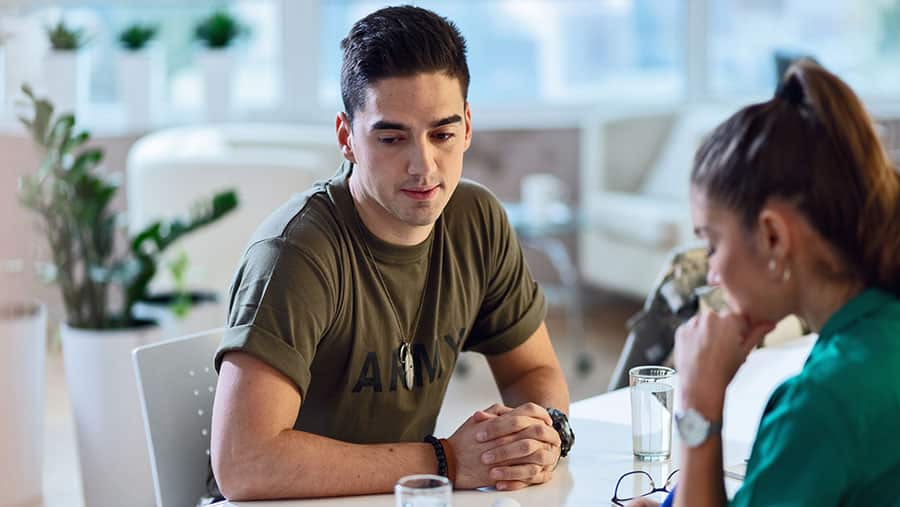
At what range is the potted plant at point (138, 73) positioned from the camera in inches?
201

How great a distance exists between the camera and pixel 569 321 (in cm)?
566

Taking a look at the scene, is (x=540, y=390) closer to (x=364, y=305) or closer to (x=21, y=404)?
(x=364, y=305)

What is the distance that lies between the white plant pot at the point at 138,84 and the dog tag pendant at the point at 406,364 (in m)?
3.77

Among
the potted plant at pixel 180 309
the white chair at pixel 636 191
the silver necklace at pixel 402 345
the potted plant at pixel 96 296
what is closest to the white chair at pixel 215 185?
the potted plant at pixel 180 309

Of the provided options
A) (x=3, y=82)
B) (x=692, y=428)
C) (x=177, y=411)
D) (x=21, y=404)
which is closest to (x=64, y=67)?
(x=3, y=82)

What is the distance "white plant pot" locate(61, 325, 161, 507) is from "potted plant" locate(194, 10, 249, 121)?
2199mm

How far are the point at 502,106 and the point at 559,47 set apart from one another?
41 cm

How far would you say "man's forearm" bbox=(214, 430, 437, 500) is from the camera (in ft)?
4.89

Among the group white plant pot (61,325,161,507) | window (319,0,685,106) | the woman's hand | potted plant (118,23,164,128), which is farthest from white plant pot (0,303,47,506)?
window (319,0,685,106)

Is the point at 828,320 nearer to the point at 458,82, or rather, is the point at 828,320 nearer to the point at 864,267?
the point at 864,267

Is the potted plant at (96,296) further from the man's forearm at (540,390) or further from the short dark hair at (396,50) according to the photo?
the short dark hair at (396,50)

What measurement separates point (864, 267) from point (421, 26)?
0.82 metres

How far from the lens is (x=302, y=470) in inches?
59.2

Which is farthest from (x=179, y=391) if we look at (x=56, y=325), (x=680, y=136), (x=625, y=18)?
(x=625, y=18)
